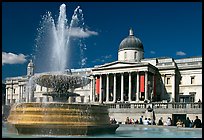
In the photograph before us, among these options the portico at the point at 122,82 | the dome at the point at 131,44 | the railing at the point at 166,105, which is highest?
the dome at the point at 131,44

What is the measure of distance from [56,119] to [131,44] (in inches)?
2026

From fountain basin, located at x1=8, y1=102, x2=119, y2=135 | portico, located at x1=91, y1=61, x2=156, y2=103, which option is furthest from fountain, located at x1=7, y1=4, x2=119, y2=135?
portico, located at x1=91, y1=61, x2=156, y2=103

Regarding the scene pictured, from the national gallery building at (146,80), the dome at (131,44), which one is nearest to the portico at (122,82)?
the national gallery building at (146,80)

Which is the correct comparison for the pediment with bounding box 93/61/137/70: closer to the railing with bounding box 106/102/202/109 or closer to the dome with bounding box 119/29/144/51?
the dome with bounding box 119/29/144/51

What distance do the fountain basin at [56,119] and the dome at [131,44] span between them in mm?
50099

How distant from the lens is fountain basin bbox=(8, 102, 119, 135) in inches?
606

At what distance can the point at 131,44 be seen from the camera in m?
66.4

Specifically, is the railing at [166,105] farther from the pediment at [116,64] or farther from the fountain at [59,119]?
the fountain at [59,119]

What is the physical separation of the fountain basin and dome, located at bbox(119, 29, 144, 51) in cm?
5010

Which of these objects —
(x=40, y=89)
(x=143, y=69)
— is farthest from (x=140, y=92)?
(x=40, y=89)

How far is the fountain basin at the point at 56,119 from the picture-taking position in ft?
50.5

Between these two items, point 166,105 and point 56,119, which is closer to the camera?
point 56,119

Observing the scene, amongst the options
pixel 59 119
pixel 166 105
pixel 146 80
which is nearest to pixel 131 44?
pixel 146 80

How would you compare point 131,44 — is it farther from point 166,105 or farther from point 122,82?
point 166,105
